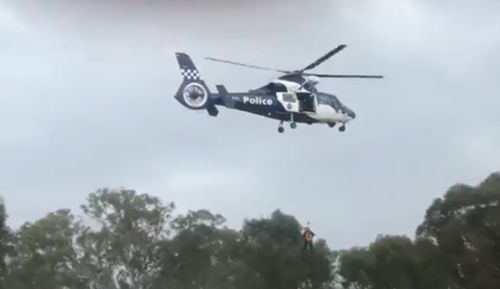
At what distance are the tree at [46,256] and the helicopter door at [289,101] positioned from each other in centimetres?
3846

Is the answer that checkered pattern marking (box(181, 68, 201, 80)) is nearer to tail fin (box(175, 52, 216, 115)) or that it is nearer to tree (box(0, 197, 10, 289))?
tail fin (box(175, 52, 216, 115))

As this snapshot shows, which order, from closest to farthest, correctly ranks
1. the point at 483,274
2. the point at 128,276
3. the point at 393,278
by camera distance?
the point at 483,274, the point at 393,278, the point at 128,276

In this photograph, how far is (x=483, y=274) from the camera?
6344 cm

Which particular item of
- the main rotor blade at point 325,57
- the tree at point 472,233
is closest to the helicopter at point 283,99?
the main rotor blade at point 325,57

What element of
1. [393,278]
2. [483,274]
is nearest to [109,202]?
[393,278]

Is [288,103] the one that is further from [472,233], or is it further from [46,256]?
[46,256]

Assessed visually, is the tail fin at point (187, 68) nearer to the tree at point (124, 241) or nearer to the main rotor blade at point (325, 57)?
the main rotor blade at point (325, 57)

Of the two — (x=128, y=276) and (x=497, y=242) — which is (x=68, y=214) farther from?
(x=497, y=242)

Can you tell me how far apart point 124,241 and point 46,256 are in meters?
5.51

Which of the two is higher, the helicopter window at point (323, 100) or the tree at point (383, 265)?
the tree at point (383, 265)

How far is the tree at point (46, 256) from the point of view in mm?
74500

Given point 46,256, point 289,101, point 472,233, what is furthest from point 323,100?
point 46,256

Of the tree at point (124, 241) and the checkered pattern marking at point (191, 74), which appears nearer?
the checkered pattern marking at point (191, 74)

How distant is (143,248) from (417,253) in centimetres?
2037
